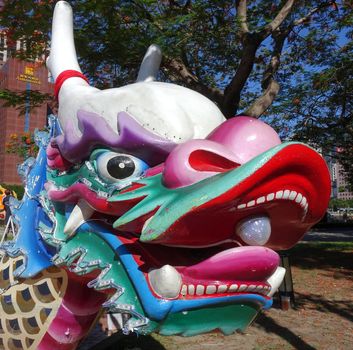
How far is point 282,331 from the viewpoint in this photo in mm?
5574

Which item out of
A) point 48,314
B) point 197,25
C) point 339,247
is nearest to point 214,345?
point 48,314

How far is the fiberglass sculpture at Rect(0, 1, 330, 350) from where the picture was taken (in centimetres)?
151

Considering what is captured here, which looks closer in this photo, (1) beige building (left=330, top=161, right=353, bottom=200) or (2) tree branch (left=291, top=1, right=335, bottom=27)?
(2) tree branch (left=291, top=1, right=335, bottom=27)

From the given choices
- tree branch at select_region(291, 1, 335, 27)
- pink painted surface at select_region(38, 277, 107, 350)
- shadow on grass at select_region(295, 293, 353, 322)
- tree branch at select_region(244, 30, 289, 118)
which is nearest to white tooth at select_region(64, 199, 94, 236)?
pink painted surface at select_region(38, 277, 107, 350)

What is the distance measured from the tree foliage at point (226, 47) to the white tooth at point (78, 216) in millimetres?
4032

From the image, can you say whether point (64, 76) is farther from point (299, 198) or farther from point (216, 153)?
point (299, 198)

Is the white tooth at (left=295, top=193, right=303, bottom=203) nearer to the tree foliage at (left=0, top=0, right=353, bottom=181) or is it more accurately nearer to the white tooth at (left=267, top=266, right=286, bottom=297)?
the white tooth at (left=267, top=266, right=286, bottom=297)

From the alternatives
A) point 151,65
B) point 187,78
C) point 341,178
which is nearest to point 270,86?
point 187,78

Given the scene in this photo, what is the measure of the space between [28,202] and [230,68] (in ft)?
24.1

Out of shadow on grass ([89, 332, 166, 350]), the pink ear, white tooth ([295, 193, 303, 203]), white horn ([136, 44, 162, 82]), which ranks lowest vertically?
shadow on grass ([89, 332, 166, 350])

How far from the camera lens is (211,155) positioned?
1631 mm

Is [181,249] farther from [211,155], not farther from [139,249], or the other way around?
[211,155]

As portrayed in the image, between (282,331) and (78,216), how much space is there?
4315 mm

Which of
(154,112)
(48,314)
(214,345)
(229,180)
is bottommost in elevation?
(214,345)
